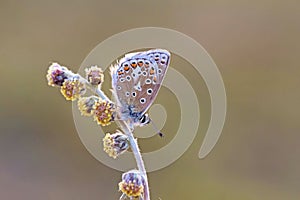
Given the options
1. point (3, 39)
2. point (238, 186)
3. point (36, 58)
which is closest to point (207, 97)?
point (238, 186)

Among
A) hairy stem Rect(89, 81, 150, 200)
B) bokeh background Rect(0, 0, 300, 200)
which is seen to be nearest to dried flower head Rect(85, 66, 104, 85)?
hairy stem Rect(89, 81, 150, 200)

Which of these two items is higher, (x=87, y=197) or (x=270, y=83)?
(x=270, y=83)

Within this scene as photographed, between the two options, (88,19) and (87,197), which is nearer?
(87,197)

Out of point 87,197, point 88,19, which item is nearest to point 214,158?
point 87,197

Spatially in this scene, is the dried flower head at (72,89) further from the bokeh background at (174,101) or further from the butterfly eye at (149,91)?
the bokeh background at (174,101)

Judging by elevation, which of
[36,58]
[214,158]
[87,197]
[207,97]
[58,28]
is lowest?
[87,197]

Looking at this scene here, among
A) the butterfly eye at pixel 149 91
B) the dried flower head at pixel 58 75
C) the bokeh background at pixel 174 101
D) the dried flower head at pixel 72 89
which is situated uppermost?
the bokeh background at pixel 174 101

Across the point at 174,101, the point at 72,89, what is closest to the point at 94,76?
the point at 72,89

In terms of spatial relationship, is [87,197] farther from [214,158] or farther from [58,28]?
[58,28]

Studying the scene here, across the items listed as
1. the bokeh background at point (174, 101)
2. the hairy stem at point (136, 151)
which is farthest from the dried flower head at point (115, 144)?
the bokeh background at point (174, 101)
